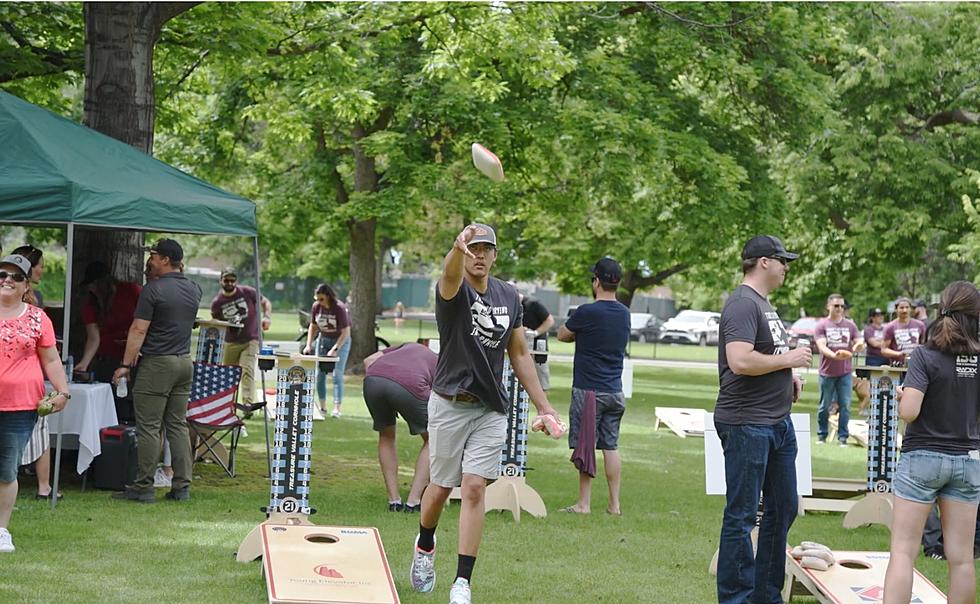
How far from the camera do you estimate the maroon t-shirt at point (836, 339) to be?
15711 mm

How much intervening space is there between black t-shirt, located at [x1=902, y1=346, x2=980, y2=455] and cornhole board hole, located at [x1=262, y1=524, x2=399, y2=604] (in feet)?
8.98

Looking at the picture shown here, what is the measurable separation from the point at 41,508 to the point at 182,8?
5.14 m

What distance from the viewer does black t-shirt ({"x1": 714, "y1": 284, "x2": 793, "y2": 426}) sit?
596cm

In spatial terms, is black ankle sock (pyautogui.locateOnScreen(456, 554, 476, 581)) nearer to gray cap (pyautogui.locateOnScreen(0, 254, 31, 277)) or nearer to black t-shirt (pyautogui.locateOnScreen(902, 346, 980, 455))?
black t-shirt (pyautogui.locateOnScreen(902, 346, 980, 455))

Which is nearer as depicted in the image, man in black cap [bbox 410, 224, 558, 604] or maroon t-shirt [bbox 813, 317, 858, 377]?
man in black cap [bbox 410, 224, 558, 604]

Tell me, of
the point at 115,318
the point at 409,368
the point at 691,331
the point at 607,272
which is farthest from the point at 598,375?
the point at 691,331

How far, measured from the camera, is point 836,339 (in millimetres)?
15938

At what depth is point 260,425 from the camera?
601 inches

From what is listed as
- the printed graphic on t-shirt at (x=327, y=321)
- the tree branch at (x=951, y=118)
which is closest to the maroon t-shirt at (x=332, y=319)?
the printed graphic on t-shirt at (x=327, y=321)

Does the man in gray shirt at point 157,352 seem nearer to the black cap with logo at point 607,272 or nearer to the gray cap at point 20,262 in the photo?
the gray cap at point 20,262

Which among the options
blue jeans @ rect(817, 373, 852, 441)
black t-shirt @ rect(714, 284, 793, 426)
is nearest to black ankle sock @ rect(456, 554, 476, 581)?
black t-shirt @ rect(714, 284, 793, 426)

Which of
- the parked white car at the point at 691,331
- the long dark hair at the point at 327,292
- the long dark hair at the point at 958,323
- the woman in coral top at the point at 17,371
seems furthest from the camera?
the parked white car at the point at 691,331

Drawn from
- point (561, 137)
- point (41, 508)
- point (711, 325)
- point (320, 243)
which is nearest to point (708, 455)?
point (41, 508)

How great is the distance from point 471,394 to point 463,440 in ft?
0.89
